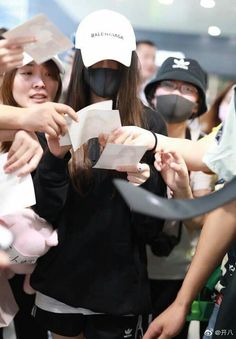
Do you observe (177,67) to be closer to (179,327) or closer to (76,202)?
(76,202)

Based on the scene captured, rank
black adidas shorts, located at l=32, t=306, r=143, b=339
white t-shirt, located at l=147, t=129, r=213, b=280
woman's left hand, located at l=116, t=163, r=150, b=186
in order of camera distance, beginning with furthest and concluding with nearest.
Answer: white t-shirt, located at l=147, t=129, r=213, b=280, black adidas shorts, located at l=32, t=306, r=143, b=339, woman's left hand, located at l=116, t=163, r=150, b=186

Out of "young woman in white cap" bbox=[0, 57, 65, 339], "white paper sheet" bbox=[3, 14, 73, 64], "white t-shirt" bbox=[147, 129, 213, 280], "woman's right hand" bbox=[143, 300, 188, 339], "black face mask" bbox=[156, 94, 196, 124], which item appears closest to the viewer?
"white paper sheet" bbox=[3, 14, 73, 64]

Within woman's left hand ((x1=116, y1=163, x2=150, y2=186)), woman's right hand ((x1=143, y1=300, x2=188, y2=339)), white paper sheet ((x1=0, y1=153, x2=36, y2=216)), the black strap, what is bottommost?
woman's right hand ((x1=143, y1=300, x2=188, y2=339))

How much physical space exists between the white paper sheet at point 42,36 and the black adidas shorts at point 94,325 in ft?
2.43

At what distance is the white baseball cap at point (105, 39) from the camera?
1206 millimetres

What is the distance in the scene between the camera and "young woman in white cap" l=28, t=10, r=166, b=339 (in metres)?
1.24

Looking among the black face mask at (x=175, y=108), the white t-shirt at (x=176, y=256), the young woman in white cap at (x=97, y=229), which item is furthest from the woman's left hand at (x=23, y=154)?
the black face mask at (x=175, y=108)

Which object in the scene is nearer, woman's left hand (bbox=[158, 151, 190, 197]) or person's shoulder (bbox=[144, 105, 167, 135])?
woman's left hand (bbox=[158, 151, 190, 197])

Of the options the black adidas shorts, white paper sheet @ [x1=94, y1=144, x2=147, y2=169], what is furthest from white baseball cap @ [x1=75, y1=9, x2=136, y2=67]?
the black adidas shorts

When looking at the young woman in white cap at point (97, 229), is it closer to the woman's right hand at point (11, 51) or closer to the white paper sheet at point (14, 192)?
the white paper sheet at point (14, 192)

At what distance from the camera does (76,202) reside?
1279mm

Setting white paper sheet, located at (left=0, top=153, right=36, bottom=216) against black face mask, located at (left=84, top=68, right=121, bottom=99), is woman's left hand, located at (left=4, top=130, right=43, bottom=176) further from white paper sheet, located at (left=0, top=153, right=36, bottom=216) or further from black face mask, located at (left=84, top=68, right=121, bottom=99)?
black face mask, located at (left=84, top=68, right=121, bottom=99)

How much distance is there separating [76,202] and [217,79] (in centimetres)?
324

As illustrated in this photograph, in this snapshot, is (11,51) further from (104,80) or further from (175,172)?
(175,172)
